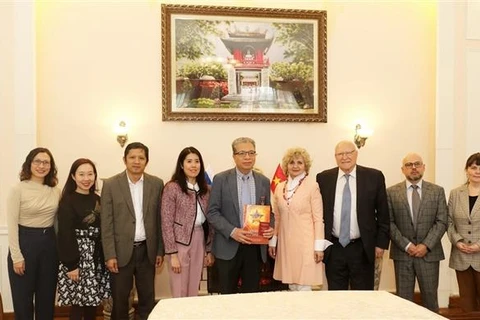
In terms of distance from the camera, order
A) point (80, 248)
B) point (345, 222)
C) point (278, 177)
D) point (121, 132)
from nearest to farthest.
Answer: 1. point (80, 248)
2. point (345, 222)
3. point (121, 132)
4. point (278, 177)

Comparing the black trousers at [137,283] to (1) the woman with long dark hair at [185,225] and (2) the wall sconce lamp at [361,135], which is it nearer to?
(1) the woman with long dark hair at [185,225]

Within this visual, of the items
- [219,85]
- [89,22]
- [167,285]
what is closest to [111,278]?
[167,285]

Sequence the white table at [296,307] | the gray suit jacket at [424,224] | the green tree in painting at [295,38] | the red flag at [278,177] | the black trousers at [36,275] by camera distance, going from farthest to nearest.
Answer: the green tree in painting at [295,38]
the red flag at [278,177]
the gray suit jacket at [424,224]
the black trousers at [36,275]
the white table at [296,307]

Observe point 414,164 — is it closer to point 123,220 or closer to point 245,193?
point 245,193

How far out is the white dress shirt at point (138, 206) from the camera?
398 centimetres

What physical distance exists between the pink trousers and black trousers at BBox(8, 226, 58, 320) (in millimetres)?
1002

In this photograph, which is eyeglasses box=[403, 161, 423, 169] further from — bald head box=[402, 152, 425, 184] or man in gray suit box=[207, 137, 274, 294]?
man in gray suit box=[207, 137, 274, 294]

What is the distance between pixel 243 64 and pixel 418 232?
2746mm

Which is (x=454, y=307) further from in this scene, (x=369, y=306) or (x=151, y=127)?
(x=151, y=127)

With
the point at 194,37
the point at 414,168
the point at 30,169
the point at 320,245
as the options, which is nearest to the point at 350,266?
the point at 320,245

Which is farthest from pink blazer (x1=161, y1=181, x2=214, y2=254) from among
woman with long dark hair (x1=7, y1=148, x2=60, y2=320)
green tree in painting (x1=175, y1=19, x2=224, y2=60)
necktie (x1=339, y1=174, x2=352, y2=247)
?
green tree in painting (x1=175, y1=19, x2=224, y2=60)

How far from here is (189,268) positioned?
401 centimetres

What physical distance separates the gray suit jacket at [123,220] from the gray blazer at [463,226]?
2662 millimetres

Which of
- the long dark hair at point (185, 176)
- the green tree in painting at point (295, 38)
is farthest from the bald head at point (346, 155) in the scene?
the green tree in painting at point (295, 38)
